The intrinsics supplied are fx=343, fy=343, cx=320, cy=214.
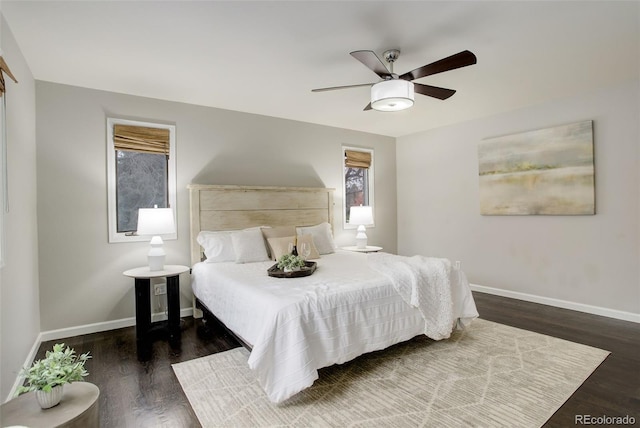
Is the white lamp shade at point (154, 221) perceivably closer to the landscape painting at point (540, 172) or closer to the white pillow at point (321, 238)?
the white pillow at point (321, 238)

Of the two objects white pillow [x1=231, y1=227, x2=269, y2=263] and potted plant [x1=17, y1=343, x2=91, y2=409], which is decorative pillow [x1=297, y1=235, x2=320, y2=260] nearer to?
white pillow [x1=231, y1=227, x2=269, y2=263]

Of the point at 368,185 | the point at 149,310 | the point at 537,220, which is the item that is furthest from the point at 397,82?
the point at 368,185

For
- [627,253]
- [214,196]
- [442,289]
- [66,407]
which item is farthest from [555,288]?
[66,407]

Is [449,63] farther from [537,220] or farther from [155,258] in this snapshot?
[155,258]

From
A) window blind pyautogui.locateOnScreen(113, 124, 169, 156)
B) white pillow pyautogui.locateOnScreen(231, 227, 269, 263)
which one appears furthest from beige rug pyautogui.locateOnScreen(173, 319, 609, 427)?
window blind pyautogui.locateOnScreen(113, 124, 169, 156)

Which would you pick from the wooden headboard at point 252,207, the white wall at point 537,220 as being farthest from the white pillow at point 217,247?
the white wall at point 537,220

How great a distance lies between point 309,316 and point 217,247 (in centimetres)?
197

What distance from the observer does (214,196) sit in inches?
168

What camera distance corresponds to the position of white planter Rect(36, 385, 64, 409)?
1511mm

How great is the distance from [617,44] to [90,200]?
517 cm

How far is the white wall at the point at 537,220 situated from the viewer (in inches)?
150

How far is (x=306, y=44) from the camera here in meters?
2.79

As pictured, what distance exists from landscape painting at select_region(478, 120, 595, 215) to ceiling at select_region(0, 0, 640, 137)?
1.93ft

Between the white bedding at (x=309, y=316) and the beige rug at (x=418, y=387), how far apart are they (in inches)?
7.7
